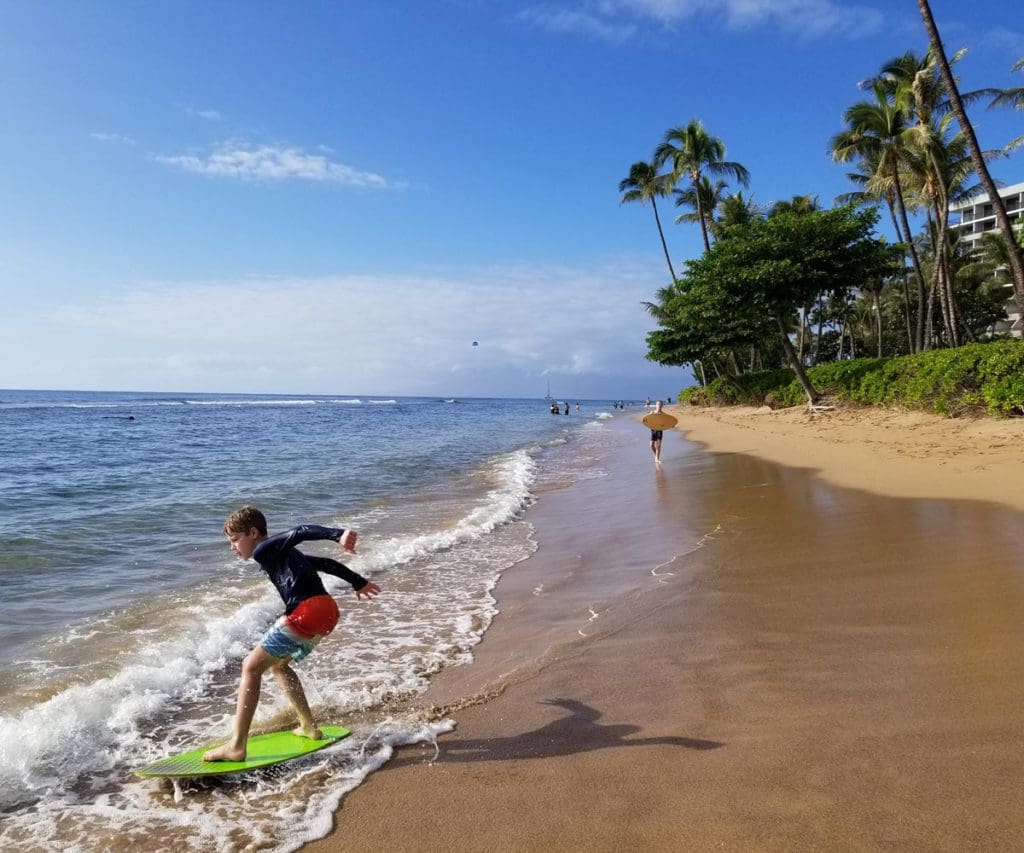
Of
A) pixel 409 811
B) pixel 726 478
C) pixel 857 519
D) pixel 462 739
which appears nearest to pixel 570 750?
pixel 462 739

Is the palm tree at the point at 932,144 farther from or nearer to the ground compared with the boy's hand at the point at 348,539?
farther from the ground

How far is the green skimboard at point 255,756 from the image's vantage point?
342 cm

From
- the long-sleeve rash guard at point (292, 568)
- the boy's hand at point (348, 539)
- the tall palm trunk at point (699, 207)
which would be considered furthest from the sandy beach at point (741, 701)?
the tall palm trunk at point (699, 207)

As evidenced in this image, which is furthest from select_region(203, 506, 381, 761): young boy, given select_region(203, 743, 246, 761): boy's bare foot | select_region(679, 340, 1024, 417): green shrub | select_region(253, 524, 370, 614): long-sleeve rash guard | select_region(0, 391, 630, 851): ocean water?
select_region(679, 340, 1024, 417): green shrub

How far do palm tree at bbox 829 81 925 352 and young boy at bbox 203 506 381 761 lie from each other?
1125 inches

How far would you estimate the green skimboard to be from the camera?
3.42 metres

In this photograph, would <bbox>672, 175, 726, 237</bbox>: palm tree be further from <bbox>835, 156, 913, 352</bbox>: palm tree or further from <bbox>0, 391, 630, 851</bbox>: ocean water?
<bbox>0, 391, 630, 851</bbox>: ocean water

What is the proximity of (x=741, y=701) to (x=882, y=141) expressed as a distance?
30.7 m

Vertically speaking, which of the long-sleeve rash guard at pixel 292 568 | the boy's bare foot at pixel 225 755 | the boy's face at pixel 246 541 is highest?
the boy's face at pixel 246 541

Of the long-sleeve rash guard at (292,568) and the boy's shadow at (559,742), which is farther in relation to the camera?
the long-sleeve rash guard at (292,568)

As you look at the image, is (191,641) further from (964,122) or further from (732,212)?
(732,212)

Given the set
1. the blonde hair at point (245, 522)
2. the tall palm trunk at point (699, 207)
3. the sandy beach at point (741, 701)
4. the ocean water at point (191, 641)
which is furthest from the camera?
the tall palm trunk at point (699, 207)

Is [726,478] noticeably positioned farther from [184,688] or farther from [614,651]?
[184,688]

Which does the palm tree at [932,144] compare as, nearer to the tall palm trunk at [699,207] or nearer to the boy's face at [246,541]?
the tall palm trunk at [699,207]
